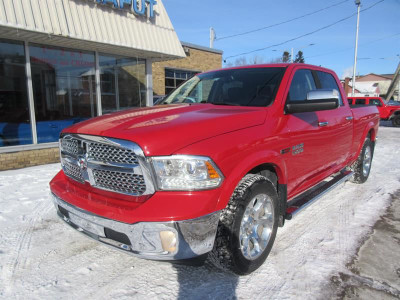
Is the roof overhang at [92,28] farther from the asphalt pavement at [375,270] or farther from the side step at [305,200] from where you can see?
the asphalt pavement at [375,270]

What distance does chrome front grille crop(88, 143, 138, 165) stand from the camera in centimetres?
201

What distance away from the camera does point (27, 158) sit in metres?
6.54

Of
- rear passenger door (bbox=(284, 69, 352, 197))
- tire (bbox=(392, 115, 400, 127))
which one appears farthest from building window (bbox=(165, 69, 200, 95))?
tire (bbox=(392, 115, 400, 127))

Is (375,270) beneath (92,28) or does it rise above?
beneath

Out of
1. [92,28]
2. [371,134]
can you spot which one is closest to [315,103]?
[371,134]

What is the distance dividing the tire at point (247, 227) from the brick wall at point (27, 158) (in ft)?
19.2

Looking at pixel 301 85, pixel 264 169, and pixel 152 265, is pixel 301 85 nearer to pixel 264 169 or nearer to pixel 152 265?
pixel 264 169

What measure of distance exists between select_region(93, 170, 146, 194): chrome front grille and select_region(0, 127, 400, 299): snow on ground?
82 centimetres

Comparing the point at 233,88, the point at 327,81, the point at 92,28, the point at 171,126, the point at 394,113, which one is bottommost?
the point at 394,113

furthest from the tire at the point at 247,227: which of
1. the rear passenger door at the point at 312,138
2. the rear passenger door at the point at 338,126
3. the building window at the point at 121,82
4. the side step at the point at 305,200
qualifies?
the building window at the point at 121,82

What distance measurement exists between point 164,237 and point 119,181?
559mm

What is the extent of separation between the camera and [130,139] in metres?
1.96

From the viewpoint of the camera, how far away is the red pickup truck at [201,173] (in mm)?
1926

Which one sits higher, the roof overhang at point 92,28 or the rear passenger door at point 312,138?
the roof overhang at point 92,28
